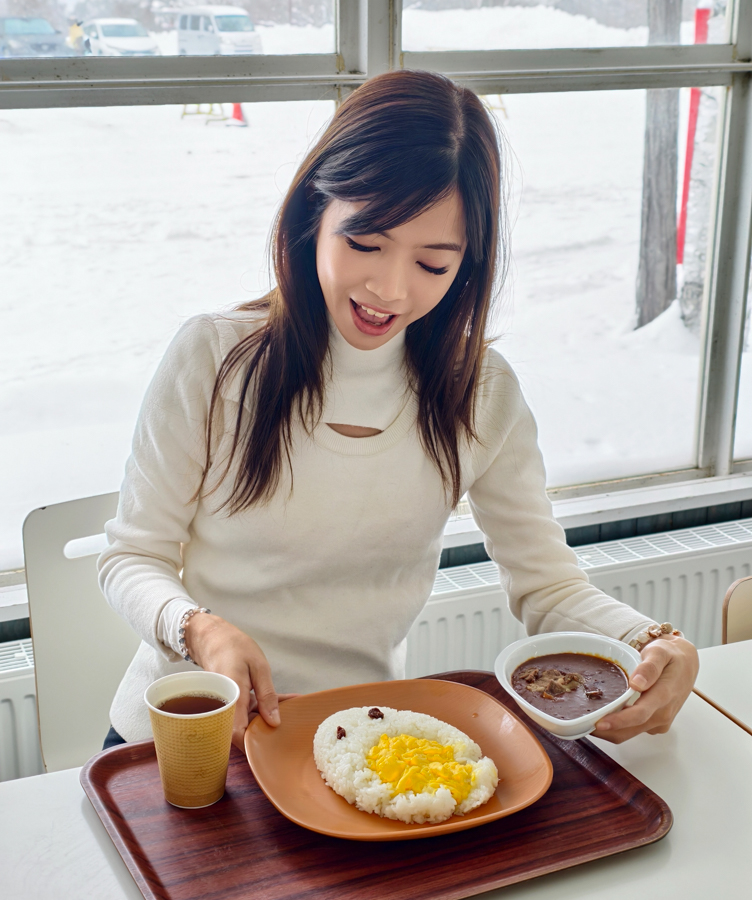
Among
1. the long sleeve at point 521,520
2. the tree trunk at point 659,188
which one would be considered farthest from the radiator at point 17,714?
the tree trunk at point 659,188

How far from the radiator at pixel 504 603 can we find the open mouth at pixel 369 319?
0.93 m

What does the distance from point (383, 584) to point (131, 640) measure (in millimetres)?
441

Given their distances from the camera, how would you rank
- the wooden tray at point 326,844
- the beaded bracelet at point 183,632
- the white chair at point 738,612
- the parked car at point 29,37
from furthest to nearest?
the parked car at point 29,37, the white chair at point 738,612, the beaded bracelet at point 183,632, the wooden tray at point 326,844

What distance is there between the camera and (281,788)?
958mm

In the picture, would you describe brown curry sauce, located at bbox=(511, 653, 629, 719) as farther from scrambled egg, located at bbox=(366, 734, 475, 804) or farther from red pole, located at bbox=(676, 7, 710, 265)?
red pole, located at bbox=(676, 7, 710, 265)

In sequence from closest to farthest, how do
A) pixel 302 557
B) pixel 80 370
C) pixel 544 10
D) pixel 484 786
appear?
pixel 484 786
pixel 302 557
pixel 80 370
pixel 544 10

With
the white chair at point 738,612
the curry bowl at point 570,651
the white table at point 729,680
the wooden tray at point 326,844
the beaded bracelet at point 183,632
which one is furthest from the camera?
the white chair at point 738,612

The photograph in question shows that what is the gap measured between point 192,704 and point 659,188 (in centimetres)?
189

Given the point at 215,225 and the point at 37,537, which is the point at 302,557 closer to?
the point at 37,537

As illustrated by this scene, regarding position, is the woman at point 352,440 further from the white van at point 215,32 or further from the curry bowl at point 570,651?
the white van at point 215,32

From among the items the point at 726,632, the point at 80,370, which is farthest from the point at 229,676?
the point at 80,370

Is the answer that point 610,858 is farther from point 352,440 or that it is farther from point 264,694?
point 352,440

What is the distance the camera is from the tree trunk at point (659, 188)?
7.21 feet

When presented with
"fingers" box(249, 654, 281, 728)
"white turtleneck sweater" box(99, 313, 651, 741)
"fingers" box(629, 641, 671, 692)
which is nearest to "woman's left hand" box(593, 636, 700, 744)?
"fingers" box(629, 641, 671, 692)
